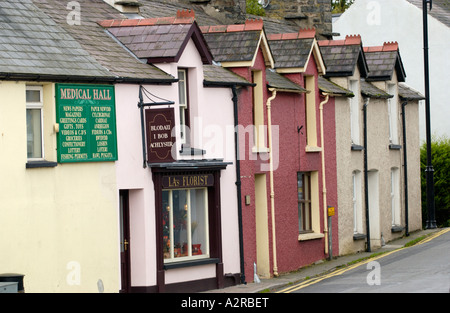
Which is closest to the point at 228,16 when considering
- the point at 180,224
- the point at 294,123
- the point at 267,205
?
the point at 294,123

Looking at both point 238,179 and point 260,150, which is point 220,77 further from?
point 238,179

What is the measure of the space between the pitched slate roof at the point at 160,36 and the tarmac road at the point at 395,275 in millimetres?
5961

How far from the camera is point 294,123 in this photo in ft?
89.4

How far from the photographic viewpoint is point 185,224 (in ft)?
72.9

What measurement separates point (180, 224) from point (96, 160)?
3296 millimetres

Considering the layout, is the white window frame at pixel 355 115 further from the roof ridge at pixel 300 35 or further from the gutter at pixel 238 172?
the gutter at pixel 238 172

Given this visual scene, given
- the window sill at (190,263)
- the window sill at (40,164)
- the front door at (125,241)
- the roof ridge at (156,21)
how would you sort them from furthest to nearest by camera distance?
the roof ridge at (156,21), the window sill at (190,263), the front door at (125,241), the window sill at (40,164)

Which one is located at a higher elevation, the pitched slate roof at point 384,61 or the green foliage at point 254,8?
the green foliage at point 254,8

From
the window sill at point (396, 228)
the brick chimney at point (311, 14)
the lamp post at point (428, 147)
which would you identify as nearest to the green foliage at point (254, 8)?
the brick chimney at point (311, 14)

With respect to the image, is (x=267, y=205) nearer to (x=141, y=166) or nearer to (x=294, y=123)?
(x=294, y=123)

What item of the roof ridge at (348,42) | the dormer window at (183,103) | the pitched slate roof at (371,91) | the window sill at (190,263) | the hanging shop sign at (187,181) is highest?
the roof ridge at (348,42)

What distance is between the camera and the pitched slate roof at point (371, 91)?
32.7 m

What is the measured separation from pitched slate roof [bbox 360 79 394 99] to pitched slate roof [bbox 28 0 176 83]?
38.8 feet

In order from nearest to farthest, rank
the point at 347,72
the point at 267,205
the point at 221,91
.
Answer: the point at 221,91, the point at 267,205, the point at 347,72
